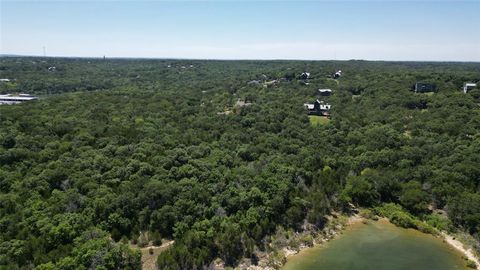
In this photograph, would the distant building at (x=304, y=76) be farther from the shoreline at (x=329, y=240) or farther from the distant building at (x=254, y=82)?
the shoreline at (x=329, y=240)

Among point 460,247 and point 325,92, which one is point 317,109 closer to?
point 325,92

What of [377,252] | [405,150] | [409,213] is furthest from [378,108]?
Answer: [377,252]

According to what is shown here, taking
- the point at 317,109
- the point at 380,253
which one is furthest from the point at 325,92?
the point at 380,253

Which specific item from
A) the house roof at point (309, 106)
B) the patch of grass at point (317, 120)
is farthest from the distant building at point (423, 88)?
the patch of grass at point (317, 120)

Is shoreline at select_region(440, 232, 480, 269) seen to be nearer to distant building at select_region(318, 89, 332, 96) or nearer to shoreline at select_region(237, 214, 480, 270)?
shoreline at select_region(237, 214, 480, 270)

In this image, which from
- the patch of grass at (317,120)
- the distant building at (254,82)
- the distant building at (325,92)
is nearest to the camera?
the patch of grass at (317,120)

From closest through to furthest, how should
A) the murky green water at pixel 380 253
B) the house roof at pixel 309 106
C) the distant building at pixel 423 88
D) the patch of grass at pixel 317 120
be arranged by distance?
the murky green water at pixel 380 253 → the patch of grass at pixel 317 120 → the house roof at pixel 309 106 → the distant building at pixel 423 88
